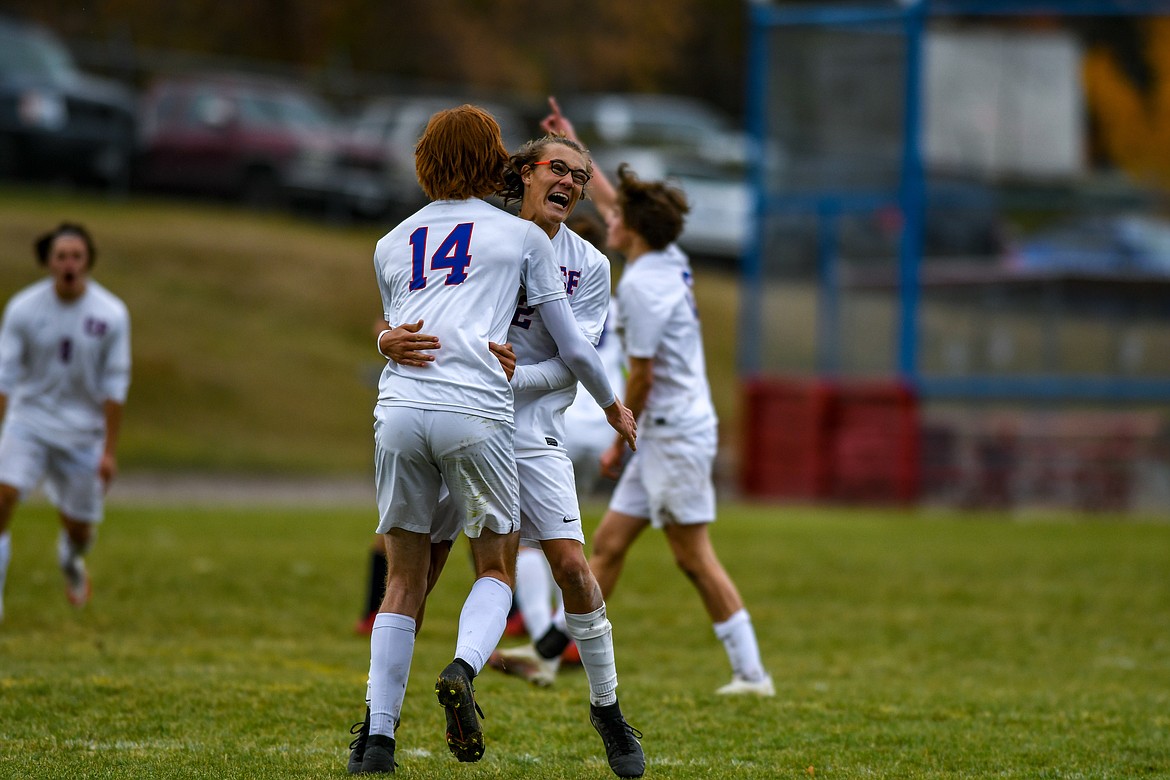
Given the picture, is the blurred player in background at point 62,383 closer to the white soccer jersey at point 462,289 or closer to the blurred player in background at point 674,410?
the blurred player in background at point 674,410

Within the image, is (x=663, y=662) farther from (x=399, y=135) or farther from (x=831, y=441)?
(x=399, y=135)

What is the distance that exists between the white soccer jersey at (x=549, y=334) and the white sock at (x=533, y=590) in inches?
110

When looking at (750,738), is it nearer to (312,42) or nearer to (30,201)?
(30,201)

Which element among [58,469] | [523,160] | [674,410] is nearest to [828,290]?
[58,469]

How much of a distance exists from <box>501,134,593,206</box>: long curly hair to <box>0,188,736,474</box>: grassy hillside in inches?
608

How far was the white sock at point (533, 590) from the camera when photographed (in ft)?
26.8

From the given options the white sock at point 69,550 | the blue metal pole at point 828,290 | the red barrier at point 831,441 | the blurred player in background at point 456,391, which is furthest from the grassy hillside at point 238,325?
the blurred player in background at point 456,391

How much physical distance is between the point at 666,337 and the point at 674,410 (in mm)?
345

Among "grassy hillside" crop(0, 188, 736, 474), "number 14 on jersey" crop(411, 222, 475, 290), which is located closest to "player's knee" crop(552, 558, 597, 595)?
"number 14 on jersey" crop(411, 222, 475, 290)

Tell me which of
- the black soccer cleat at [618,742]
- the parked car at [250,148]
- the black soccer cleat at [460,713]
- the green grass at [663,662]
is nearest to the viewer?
the black soccer cleat at [460,713]

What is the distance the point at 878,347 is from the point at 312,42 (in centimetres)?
1961

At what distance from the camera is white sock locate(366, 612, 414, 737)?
5.16 m

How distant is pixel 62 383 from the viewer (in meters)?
9.22

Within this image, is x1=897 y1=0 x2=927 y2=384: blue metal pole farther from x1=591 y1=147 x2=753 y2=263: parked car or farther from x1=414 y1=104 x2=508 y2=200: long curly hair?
x1=414 y1=104 x2=508 y2=200: long curly hair
